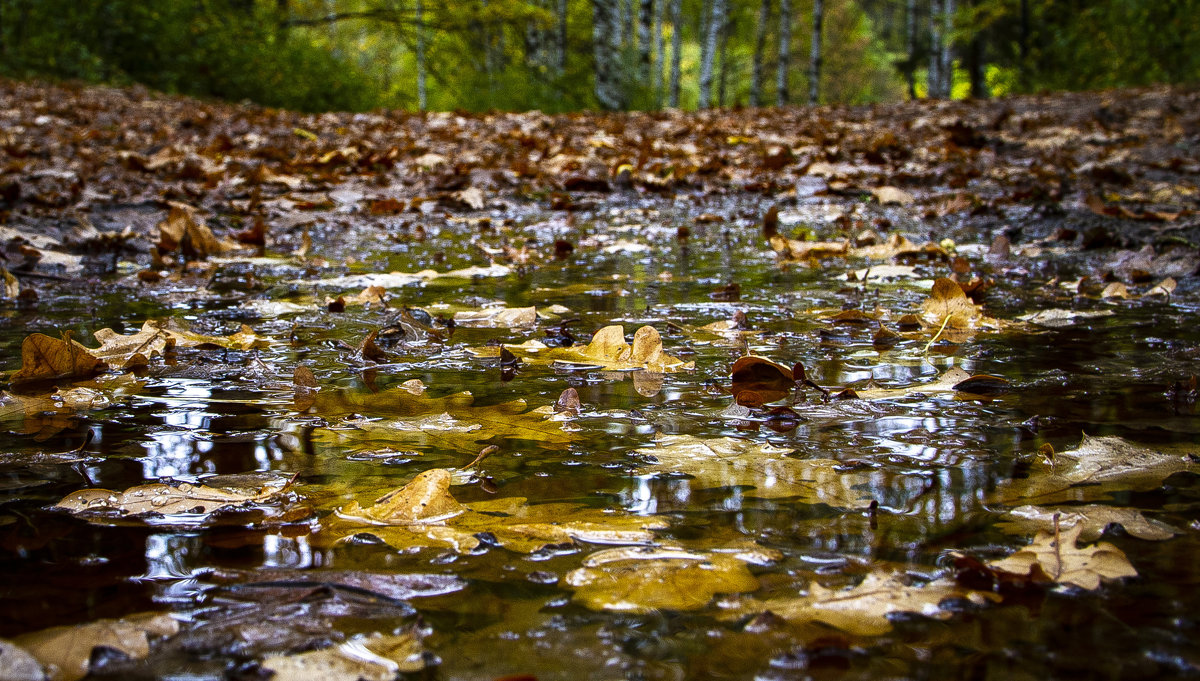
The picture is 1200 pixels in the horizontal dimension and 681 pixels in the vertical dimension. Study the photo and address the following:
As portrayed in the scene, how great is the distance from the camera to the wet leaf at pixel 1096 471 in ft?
3.46

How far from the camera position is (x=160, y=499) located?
3.39ft

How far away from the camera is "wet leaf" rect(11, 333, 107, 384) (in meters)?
1.51

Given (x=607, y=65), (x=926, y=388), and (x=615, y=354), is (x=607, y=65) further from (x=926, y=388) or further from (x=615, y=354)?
(x=926, y=388)

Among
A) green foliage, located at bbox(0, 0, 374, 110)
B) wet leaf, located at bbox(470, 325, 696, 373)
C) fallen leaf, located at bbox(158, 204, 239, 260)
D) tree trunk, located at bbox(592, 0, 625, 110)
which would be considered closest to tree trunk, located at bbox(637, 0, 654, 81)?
tree trunk, located at bbox(592, 0, 625, 110)

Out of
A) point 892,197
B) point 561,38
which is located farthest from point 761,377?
point 561,38

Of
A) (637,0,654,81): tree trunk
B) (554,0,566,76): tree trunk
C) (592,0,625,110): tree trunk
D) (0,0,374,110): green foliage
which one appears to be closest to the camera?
(592,0,625,110): tree trunk

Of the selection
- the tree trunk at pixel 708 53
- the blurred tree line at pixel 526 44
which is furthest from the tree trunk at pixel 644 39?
the tree trunk at pixel 708 53

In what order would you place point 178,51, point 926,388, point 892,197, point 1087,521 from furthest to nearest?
1. point 178,51
2. point 892,197
3. point 926,388
4. point 1087,521

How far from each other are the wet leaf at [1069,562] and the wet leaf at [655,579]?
27cm

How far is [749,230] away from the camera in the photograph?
4086 mm

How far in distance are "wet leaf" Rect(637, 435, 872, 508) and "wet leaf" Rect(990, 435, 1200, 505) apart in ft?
0.60

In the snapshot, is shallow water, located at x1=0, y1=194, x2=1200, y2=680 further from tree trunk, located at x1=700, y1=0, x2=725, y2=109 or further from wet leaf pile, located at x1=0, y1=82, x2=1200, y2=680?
tree trunk, located at x1=700, y1=0, x2=725, y2=109

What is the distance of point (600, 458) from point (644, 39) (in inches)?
618

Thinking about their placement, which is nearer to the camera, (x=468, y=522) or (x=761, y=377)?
(x=468, y=522)
